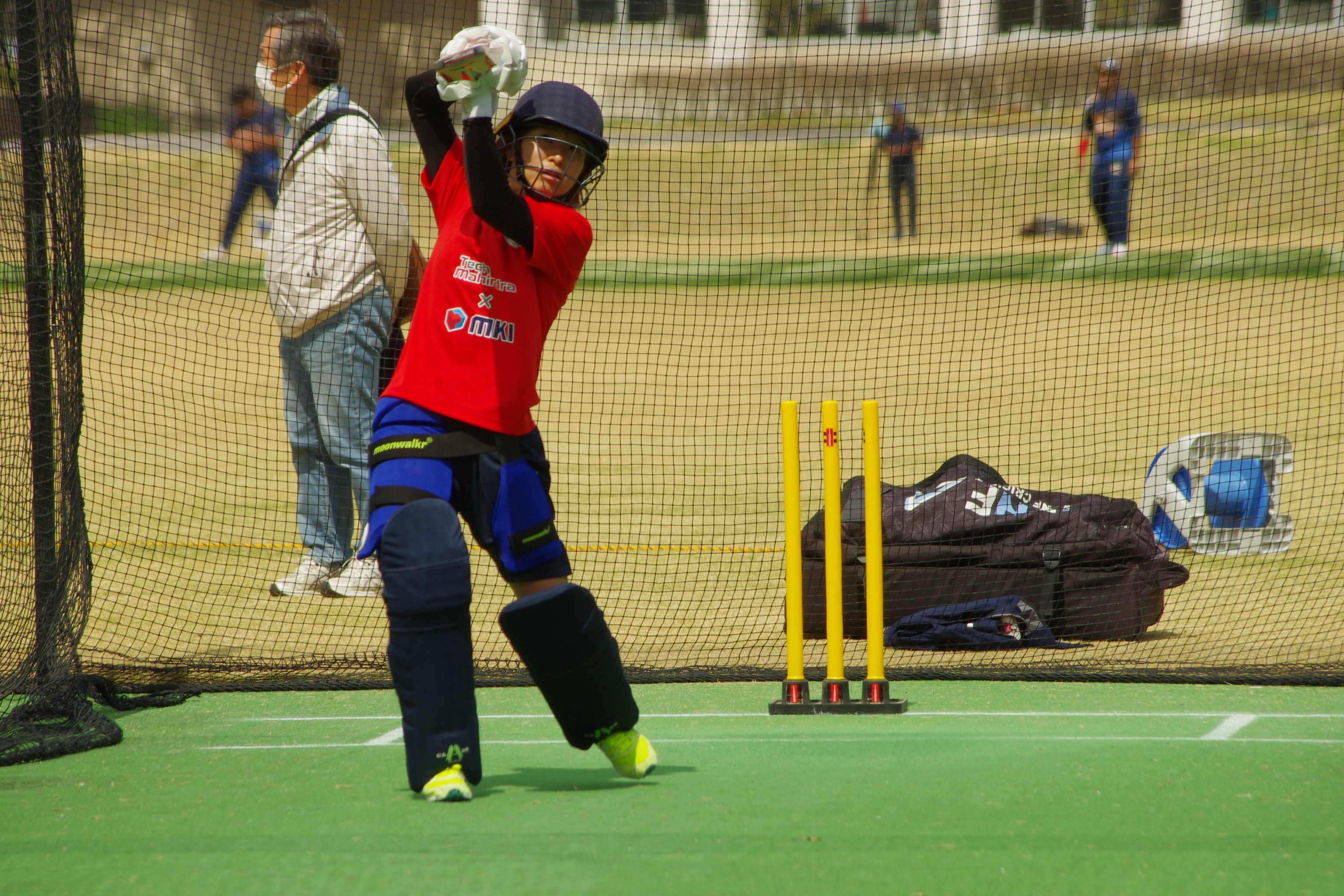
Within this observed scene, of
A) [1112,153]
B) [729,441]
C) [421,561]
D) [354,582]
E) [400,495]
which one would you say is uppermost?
[1112,153]

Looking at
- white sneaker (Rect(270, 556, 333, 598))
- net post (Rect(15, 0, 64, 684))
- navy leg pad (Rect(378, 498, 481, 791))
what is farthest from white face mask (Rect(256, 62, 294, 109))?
navy leg pad (Rect(378, 498, 481, 791))

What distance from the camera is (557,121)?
332 cm

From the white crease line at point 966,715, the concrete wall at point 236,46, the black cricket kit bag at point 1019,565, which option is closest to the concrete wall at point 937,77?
the concrete wall at point 236,46

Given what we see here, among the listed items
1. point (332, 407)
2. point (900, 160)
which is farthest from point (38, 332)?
point (900, 160)

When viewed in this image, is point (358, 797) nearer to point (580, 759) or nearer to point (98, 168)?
point (580, 759)

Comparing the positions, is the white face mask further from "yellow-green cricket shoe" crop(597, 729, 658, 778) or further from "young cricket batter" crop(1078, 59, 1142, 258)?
"young cricket batter" crop(1078, 59, 1142, 258)

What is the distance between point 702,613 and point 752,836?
2.99 metres

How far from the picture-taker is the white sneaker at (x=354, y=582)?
5984 mm

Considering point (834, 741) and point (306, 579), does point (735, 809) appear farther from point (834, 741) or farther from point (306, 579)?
point (306, 579)

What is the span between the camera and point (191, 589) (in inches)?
248

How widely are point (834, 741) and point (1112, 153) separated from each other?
11284 mm

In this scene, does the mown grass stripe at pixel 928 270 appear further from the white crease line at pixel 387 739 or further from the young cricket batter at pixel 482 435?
the young cricket batter at pixel 482 435

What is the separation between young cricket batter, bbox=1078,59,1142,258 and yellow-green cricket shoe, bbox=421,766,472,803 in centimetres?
1111

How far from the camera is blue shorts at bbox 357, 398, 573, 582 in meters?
3.23
